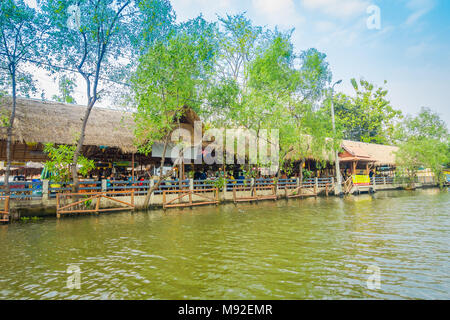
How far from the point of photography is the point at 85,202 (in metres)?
11.9

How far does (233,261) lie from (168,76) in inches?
365

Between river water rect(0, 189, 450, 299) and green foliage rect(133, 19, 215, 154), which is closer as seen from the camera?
river water rect(0, 189, 450, 299)

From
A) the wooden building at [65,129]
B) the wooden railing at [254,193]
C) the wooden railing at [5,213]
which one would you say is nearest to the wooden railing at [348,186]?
the wooden railing at [254,193]

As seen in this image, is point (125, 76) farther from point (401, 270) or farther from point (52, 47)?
point (401, 270)

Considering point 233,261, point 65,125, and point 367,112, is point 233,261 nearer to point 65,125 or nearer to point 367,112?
point 65,125

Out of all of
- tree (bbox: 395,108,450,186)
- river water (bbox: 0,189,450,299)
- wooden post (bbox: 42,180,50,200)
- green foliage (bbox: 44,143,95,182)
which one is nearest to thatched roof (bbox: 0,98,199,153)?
green foliage (bbox: 44,143,95,182)

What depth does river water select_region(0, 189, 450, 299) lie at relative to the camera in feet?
12.3

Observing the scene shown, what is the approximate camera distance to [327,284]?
154 inches

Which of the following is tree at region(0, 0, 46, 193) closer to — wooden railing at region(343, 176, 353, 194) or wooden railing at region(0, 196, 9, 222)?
wooden railing at region(0, 196, 9, 222)

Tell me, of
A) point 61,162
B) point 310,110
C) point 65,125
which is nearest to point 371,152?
point 310,110

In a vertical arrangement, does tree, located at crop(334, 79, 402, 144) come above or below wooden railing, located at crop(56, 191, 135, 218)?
above

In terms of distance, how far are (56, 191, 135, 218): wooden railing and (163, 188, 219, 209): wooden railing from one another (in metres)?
1.86
